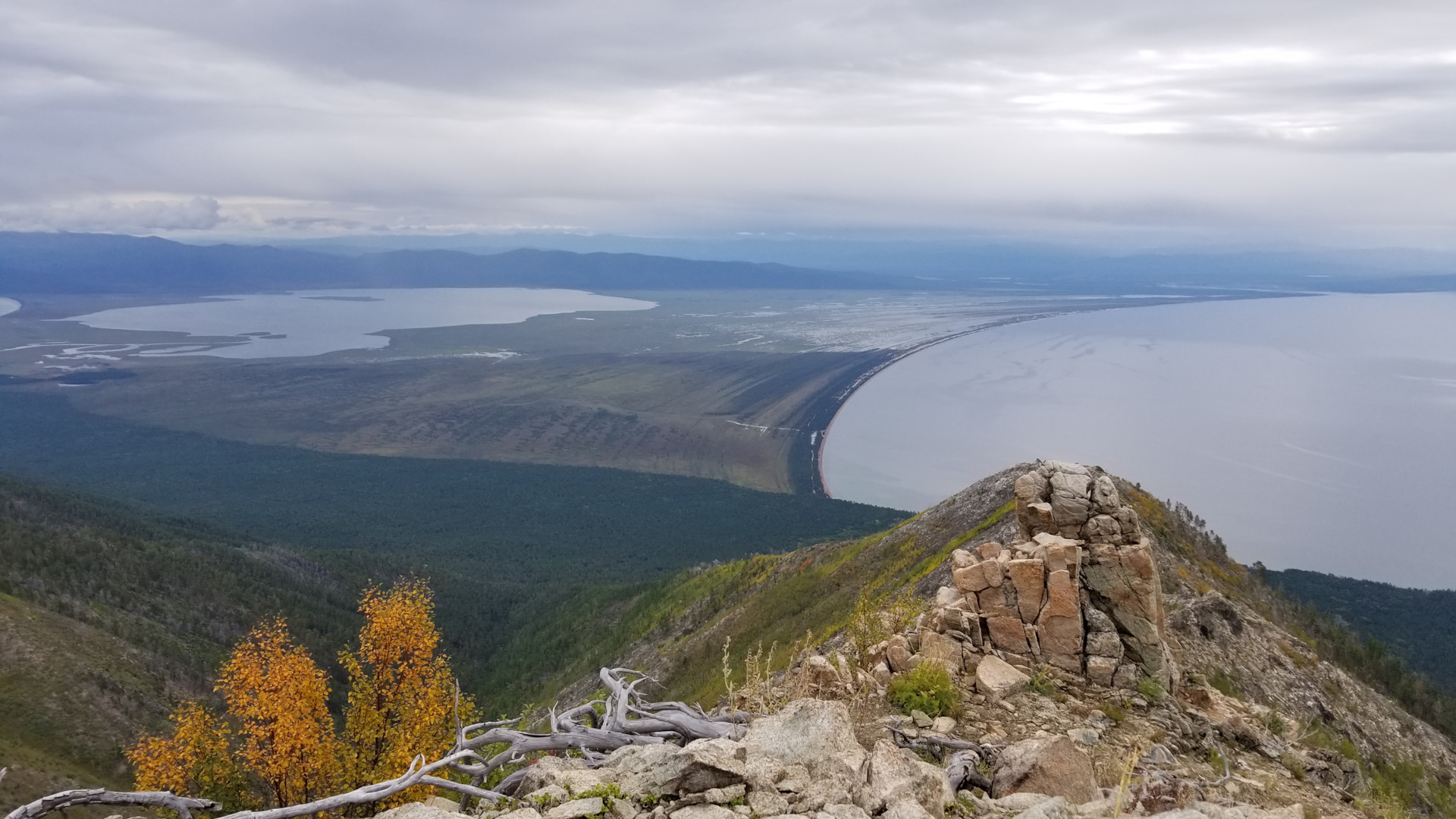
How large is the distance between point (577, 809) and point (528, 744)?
85.9 inches

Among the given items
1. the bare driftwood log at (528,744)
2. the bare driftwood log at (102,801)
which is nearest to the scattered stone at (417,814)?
the bare driftwood log at (528,744)

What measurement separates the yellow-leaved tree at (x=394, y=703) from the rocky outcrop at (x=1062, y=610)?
1687cm

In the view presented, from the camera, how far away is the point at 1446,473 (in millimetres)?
136125

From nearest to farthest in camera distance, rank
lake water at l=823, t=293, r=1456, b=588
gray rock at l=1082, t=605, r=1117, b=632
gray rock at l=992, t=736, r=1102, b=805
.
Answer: gray rock at l=992, t=736, r=1102, b=805, gray rock at l=1082, t=605, r=1117, b=632, lake water at l=823, t=293, r=1456, b=588

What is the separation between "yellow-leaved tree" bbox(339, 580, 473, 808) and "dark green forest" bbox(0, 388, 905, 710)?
33.2m

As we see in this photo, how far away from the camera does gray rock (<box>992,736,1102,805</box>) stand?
29.6ft

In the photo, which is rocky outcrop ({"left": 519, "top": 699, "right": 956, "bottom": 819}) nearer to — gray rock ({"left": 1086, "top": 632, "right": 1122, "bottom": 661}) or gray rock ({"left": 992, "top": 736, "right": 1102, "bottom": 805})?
gray rock ({"left": 992, "top": 736, "right": 1102, "bottom": 805})

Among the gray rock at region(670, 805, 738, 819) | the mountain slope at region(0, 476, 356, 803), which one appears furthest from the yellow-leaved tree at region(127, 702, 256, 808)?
the gray rock at region(670, 805, 738, 819)

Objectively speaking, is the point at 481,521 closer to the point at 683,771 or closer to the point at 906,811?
the point at 683,771

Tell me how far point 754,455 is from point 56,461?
136724mm

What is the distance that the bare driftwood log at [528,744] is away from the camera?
8047 mm

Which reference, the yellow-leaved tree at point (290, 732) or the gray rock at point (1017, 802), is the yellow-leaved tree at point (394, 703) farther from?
the gray rock at point (1017, 802)

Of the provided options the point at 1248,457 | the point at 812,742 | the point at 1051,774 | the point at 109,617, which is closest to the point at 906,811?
the point at 812,742

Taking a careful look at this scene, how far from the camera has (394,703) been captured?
26.0m
